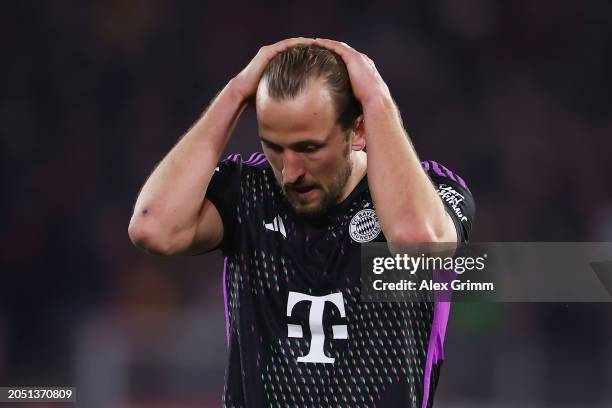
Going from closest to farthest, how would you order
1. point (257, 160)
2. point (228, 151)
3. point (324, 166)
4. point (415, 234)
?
point (415, 234), point (324, 166), point (257, 160), point (228, 151)

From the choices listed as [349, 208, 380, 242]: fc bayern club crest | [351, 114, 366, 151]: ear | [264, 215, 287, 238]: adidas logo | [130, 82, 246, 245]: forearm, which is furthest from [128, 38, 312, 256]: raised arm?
[349, 208, 380, 242]: fc bayern club crest

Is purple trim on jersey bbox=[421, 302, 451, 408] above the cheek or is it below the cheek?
below

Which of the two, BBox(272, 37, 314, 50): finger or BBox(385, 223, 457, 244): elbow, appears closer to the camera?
BBox(385, 223, 457, 244): elbow

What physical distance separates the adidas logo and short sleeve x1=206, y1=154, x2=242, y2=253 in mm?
102

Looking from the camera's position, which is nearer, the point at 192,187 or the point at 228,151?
the point at 192,187

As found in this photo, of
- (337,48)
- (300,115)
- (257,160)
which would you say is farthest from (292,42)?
(257,160)

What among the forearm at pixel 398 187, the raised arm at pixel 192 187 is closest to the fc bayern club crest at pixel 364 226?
the forearm at pixel 398 187

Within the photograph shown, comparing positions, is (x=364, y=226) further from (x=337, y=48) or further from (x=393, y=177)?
(x=337, y=48)

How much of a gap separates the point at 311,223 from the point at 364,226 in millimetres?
139

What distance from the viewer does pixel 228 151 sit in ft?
23.7

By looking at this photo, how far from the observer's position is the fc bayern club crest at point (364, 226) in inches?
87.1

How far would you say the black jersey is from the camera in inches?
83.5

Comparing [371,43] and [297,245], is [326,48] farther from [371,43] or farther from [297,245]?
[371,43]

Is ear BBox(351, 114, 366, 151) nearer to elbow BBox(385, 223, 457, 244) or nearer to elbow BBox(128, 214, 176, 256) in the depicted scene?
elbow BBox(385, 223, 457, 244)
